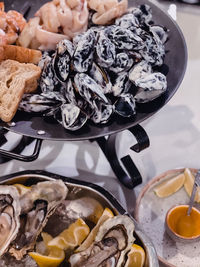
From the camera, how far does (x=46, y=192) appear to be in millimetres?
991

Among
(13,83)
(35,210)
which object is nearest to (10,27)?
(13,83)

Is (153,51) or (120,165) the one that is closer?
(153,51)

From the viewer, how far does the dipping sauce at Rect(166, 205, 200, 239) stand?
114cm

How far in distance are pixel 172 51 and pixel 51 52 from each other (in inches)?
15.5

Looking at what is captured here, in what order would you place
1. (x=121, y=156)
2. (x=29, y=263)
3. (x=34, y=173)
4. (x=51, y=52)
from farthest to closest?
(x=121, y=156)
(x=51, y=52)
(x=34, y=173)
(x=29, y=263)

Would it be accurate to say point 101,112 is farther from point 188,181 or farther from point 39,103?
point 188,181

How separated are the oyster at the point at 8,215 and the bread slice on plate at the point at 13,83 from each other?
0.21 meters

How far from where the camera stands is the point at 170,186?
1.26 m

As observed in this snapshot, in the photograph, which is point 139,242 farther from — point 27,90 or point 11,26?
point 11,26

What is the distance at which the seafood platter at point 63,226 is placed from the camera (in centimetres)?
91

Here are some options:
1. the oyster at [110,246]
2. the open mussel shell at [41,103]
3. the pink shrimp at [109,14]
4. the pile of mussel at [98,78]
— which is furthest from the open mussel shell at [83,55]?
the oyster at [110,246]

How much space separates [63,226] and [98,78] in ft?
1.40

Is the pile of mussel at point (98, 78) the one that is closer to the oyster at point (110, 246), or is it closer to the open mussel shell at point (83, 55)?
the open mussel shell at point (83, 55)

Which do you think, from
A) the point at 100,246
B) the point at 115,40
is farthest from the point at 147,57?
the point at 100,246
